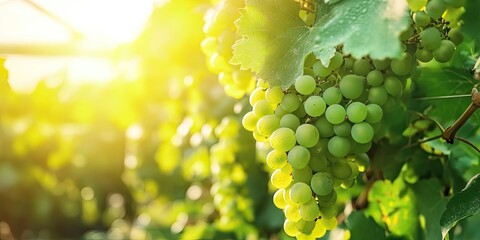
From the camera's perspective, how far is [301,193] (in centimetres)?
61

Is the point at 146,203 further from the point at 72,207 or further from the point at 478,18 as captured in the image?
the point at 478,18

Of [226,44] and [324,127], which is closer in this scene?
[324,127]

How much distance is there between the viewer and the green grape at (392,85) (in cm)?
66

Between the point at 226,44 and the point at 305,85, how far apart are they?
0.19 meters

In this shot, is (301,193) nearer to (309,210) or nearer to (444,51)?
(309,210)

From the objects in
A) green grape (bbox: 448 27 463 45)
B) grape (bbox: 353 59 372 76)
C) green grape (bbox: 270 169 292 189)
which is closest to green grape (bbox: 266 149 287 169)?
green grape (bbox: 270 169 292 189)

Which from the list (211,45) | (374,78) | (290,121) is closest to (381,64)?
(374,78)

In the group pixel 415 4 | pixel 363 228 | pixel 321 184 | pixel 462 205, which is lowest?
pixel 363 228

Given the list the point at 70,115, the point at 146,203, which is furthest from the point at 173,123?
the point at 146,203

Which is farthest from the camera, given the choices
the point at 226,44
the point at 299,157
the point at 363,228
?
the point at 363,228

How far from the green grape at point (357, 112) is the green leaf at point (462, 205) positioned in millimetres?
153

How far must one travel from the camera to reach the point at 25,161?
3.79m

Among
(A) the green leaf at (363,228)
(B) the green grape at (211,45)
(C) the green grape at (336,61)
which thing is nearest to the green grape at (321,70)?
(C) the green grape at (336,61)

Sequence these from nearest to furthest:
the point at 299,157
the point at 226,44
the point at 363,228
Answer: the point at 299,157, the point at 226,44, the point at 363,228
